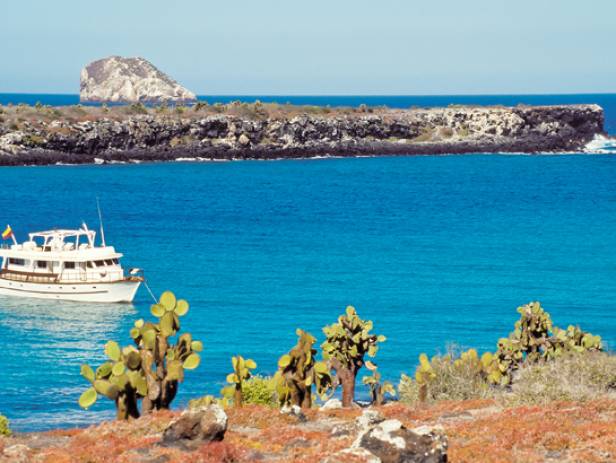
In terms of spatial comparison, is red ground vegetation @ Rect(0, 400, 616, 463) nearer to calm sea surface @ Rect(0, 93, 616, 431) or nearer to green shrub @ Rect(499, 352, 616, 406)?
green shrub @ Rect(499, 352, 616, 406)

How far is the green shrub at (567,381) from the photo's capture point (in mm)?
24562

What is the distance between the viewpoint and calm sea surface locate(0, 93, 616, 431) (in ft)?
146

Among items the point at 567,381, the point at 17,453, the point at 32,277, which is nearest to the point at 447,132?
the point at 32,277

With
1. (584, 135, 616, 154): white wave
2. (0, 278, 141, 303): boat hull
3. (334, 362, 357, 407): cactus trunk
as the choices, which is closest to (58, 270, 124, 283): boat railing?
(0, 278, 141, 303): boat hull

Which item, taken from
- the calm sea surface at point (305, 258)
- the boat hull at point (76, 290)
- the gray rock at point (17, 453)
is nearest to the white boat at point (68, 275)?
the boat hull at point (76, 290)

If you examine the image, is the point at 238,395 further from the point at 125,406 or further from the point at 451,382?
the point at 451,382

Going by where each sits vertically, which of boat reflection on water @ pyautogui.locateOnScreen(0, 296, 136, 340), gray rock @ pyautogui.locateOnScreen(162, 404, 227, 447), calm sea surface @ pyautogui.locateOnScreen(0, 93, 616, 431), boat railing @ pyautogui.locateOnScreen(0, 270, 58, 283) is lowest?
boat reflection on water @ pyautogui.locateOnScreen(0, 296, 136, 340)

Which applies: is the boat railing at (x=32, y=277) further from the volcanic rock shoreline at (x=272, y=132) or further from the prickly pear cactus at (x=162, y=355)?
the volcanic rock shoreline at (x=272, y=132)

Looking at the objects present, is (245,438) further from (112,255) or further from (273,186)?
(273,186)

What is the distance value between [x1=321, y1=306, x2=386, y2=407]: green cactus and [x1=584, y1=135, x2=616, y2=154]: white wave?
151 metres

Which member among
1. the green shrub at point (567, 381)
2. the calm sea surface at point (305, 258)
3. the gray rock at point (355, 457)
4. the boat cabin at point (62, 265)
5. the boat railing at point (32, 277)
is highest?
the gray rock at point (355, 457)

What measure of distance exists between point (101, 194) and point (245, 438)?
298 feet

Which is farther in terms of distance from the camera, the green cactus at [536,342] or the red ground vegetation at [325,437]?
the green cactus at [536,342]

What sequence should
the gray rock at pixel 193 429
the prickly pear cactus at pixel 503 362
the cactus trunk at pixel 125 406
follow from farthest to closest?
the prickly pear cactus at pixel 503 362 → the cactus trunk at pixel 125 406 → the gray rock at pixel 193 429
